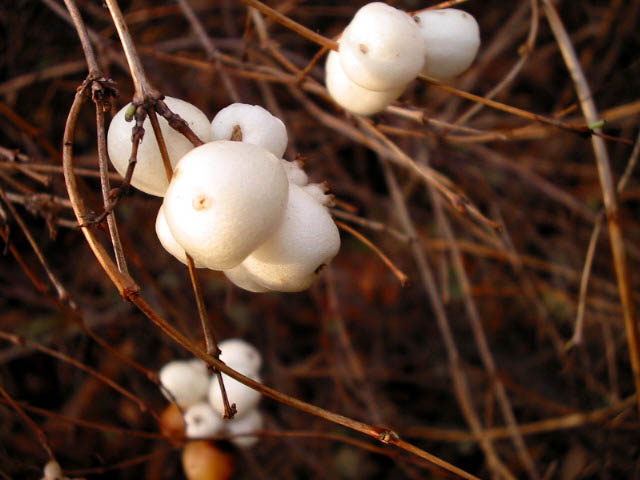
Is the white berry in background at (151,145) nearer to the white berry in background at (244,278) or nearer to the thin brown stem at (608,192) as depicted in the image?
the white berry in background at (244,278)

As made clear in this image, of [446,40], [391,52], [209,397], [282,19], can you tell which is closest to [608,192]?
[446,40]

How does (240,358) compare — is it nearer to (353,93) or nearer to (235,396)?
(235,396)

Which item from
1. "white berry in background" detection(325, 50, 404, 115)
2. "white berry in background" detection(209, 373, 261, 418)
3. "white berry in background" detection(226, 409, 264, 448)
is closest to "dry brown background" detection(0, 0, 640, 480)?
"white berry in background" detection(226, 409, 264, 448)

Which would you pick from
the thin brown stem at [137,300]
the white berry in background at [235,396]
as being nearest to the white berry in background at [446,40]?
the thin brown stem at [137,300]

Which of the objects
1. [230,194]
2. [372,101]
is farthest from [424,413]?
[230,194]

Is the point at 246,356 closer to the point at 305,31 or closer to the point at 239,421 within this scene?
the point at 239,421

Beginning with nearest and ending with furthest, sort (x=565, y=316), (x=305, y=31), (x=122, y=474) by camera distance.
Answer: (x=305, y=31) < (x=122, y=474) < (x=565, y=316)
